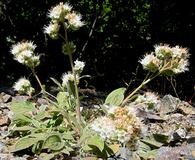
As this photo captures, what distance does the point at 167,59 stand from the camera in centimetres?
407

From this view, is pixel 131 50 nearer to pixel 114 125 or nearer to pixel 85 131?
pixel 85 131

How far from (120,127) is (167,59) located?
1.51 meters

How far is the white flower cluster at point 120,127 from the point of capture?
2.64 meters

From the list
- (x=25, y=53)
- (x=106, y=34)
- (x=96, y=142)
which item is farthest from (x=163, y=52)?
(x=106, y=34)

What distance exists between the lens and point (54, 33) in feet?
13.5

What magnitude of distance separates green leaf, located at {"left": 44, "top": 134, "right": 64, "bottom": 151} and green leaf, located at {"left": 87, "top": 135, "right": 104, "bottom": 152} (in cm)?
A: 21

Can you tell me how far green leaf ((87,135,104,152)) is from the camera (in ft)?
11.6

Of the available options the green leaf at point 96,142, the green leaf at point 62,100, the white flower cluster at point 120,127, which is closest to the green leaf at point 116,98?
the green leaf at point 62,100

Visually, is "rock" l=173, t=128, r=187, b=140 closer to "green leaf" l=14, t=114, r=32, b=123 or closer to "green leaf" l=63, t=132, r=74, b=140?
"green leaf" l=63, t=132, r=74, b=140

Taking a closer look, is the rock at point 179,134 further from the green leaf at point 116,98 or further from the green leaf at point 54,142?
the green leaf at point 54,142

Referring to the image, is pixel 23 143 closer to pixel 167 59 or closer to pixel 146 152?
pixel 146 152

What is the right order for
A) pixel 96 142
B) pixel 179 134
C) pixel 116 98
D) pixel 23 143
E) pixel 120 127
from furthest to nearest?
pixel 179 134
pixel 116 98
pixel 23 143
pixel 96 142
pixel 120 127

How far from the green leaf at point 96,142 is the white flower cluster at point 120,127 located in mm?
789

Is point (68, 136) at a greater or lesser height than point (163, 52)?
lesser
